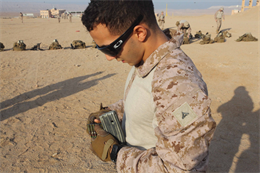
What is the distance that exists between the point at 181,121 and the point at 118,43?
1.82 feet

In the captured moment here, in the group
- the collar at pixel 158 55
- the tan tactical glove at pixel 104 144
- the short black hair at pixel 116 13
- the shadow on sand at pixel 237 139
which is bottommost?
the shadow on sand at pixel 237 139

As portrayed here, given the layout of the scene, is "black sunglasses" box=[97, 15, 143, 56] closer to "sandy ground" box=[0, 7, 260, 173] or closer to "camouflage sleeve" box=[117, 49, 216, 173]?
"camouflage sleeve" box=[117, 49, 216, 173]

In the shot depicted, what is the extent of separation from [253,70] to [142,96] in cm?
728

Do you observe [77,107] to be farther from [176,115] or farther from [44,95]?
[176,115]

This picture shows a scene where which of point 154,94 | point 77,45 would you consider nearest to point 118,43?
point 154,94

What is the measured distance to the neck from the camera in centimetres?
114

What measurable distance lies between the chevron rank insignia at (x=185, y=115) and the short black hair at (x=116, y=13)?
1.70 feet

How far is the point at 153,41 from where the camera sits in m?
1.15

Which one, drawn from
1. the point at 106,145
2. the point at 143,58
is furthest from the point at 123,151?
the point at 143,58

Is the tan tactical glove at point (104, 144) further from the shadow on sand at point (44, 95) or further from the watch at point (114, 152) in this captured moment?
the shadow on sand at point (44, 95)

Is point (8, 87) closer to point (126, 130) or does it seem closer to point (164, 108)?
point (126, 130)

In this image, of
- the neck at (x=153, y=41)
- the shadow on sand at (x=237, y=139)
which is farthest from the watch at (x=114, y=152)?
the shadow on sand at (x=237, y=139)

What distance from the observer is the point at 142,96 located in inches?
43.9

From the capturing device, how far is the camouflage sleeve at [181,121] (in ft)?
2.89
